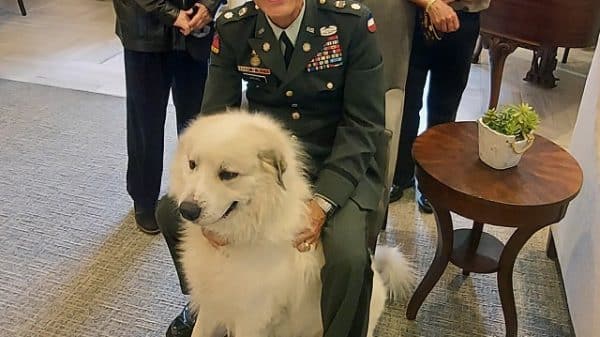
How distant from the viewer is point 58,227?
7.16 feet

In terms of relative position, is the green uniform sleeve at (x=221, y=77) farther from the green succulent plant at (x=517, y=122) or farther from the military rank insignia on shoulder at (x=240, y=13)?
the green succulent plant at (x=517, y=122)

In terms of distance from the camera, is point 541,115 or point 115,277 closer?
point 115,277

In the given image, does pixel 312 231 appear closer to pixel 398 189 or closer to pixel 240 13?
pixel 240 13

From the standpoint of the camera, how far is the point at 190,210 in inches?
43.1

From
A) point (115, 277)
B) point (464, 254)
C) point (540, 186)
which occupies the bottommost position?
point (115, 277)

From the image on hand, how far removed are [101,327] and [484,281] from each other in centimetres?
120

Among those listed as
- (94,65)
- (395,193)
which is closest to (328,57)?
(395,193)

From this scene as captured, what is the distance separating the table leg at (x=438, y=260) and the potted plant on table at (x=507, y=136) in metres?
0.19

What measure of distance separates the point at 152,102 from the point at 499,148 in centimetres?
108

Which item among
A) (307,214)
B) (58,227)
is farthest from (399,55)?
(58,227)

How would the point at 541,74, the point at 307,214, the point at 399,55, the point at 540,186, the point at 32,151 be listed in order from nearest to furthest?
the point at 307,214
the point at 540,186
the point at 399,55
the point at 32,151
the point at 541,74

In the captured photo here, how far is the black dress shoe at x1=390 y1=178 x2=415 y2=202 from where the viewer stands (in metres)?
2.37

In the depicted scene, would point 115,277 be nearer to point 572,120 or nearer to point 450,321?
point 450,321

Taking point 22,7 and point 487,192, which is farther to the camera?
point 22,7
